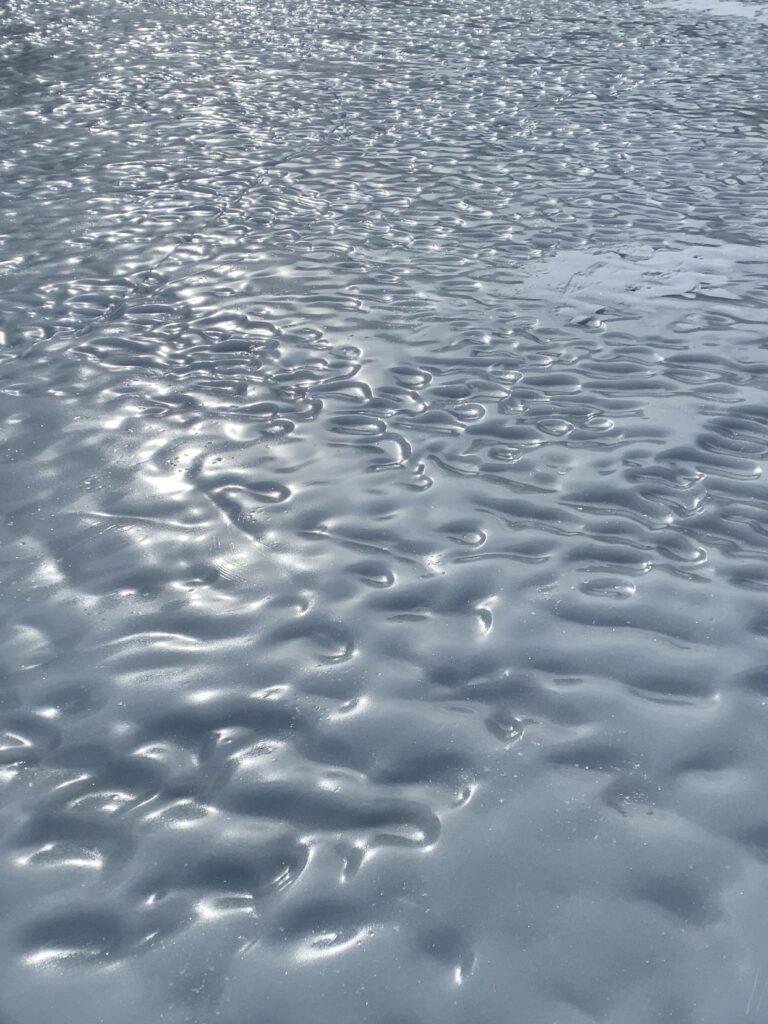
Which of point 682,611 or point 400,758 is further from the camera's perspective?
point 682,611

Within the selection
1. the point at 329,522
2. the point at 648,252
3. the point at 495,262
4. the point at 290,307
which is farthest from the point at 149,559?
the point at 648,252

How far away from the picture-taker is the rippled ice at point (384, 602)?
3.70m

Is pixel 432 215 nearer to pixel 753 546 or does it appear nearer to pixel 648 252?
pixel 648 252

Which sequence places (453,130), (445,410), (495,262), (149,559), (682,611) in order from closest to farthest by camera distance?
1. (682,611)
2. (149,559)
3. (445,410)
4. (495,262)
5. (453,130)

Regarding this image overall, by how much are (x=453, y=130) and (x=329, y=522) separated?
35.4ft

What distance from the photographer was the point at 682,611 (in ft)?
17.7

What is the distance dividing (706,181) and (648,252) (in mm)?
2987

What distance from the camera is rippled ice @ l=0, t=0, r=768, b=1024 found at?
12.1 feet

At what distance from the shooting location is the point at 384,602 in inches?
217

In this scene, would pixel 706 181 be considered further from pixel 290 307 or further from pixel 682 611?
pixel 682 611

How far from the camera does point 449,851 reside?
402 centimetres

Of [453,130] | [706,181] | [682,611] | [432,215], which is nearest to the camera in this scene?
[682,611]

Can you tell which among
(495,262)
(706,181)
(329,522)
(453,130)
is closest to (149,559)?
(329,522)

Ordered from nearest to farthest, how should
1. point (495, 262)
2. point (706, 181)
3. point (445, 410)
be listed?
point (445, 410) → point (495, 262) → point (706, 181)
